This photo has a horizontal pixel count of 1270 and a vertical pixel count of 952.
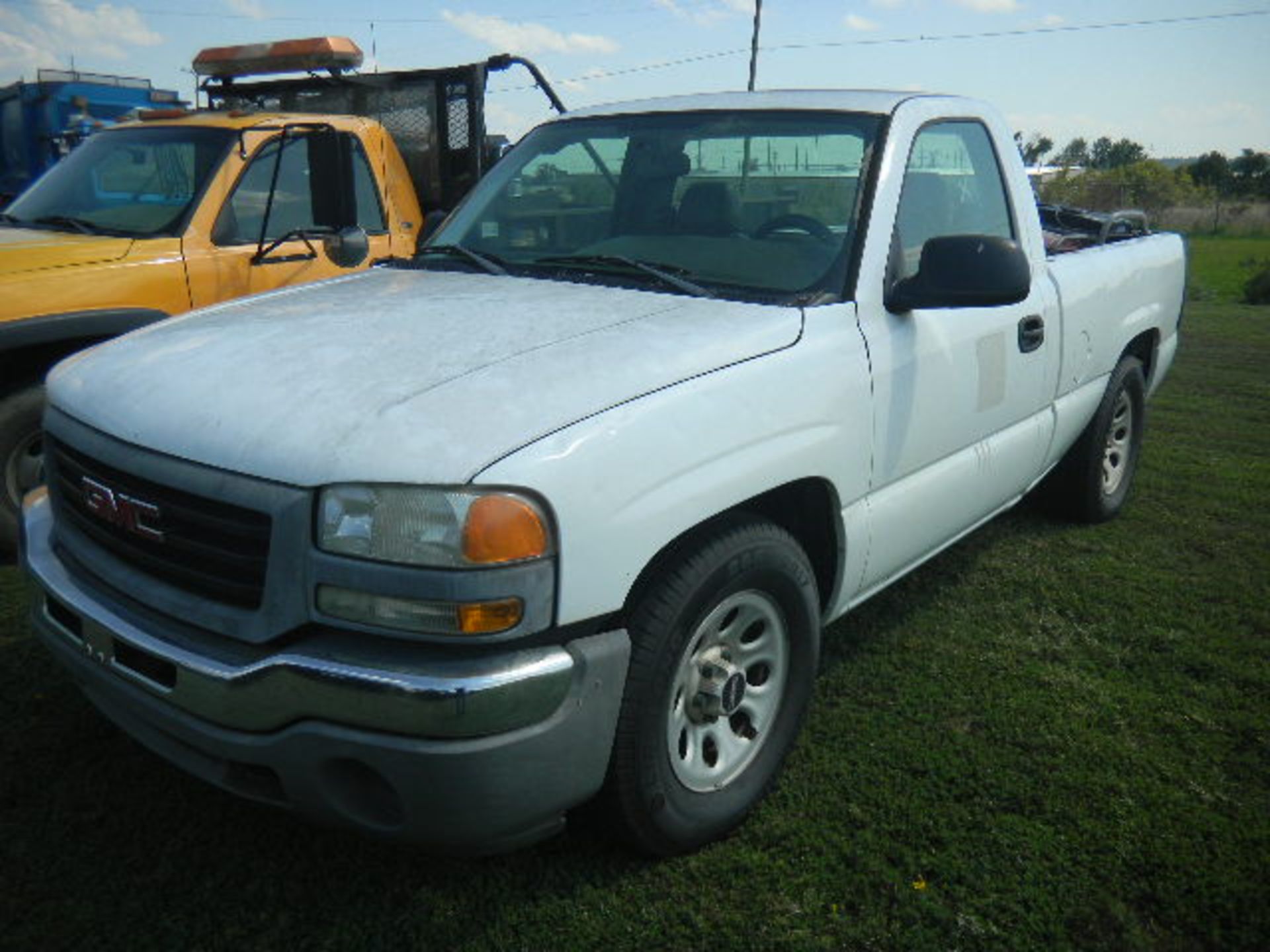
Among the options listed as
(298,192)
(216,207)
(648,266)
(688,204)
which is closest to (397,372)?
(648,266)

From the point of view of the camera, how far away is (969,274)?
2.65 m

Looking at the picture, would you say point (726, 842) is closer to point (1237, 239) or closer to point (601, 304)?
point (601, 304)

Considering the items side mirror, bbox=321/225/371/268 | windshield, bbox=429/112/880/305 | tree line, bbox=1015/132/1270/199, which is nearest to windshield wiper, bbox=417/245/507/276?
windshield, bbox=429/112/880/305

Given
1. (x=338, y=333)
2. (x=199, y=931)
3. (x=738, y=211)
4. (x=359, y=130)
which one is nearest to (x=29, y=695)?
(x=199, y=931)

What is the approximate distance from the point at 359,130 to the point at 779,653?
3.83 metres

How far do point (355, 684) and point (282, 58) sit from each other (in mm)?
5056

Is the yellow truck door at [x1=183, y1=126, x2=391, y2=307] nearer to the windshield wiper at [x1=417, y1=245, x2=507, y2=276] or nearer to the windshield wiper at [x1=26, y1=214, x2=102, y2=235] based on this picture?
the windshield wiper at [x1=26, y1=214, x2=102, y2=235]

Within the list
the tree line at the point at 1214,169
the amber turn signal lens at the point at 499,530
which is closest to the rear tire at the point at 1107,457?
the amber turn signal lens at the point at 499,530

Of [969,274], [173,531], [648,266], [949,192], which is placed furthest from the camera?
[949,192]

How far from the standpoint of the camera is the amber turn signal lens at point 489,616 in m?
1.83

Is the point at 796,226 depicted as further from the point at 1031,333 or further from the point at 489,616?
the point at 489,616

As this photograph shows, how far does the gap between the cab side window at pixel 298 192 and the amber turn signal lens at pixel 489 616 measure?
3.13 m

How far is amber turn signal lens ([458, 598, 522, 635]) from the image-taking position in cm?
183

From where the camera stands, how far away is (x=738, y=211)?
9.97 feet
